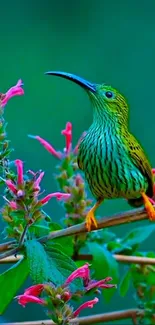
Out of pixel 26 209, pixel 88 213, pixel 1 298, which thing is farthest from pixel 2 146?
pixel 88 213

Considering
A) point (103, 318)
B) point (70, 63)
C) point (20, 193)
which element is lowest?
point (103, 318)

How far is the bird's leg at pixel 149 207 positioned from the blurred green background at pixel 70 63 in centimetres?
116

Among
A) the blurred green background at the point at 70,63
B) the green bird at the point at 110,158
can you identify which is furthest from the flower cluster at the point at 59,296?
the blurred green background at the point at 70,63

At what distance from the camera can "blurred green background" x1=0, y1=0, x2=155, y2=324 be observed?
299cm

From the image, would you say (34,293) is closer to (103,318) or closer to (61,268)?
(61,268)

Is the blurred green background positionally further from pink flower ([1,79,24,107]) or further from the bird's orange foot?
pink flower ([1,79,24,107])

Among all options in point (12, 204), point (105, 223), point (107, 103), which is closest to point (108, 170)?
point (107, 103)

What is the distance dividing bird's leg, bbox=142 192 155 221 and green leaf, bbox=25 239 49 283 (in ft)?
0.83

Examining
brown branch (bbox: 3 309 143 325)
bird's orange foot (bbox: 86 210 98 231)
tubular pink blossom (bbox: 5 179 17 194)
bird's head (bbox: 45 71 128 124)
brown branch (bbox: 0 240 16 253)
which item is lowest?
brown branch (bbox: 3 309 143 325)

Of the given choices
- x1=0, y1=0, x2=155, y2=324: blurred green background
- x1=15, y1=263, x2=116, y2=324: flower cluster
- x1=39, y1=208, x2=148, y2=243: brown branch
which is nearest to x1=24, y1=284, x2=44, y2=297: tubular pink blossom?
x1=15, y1=263, x2=116, y2=324: flower cluster

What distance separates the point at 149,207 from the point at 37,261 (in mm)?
333

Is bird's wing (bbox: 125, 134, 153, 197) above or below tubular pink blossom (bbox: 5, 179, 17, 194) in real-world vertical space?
below

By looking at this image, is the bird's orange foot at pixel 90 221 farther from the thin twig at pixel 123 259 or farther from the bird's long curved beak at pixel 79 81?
the bird's long curved beak at pixel 79 81

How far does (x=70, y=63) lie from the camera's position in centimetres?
344
